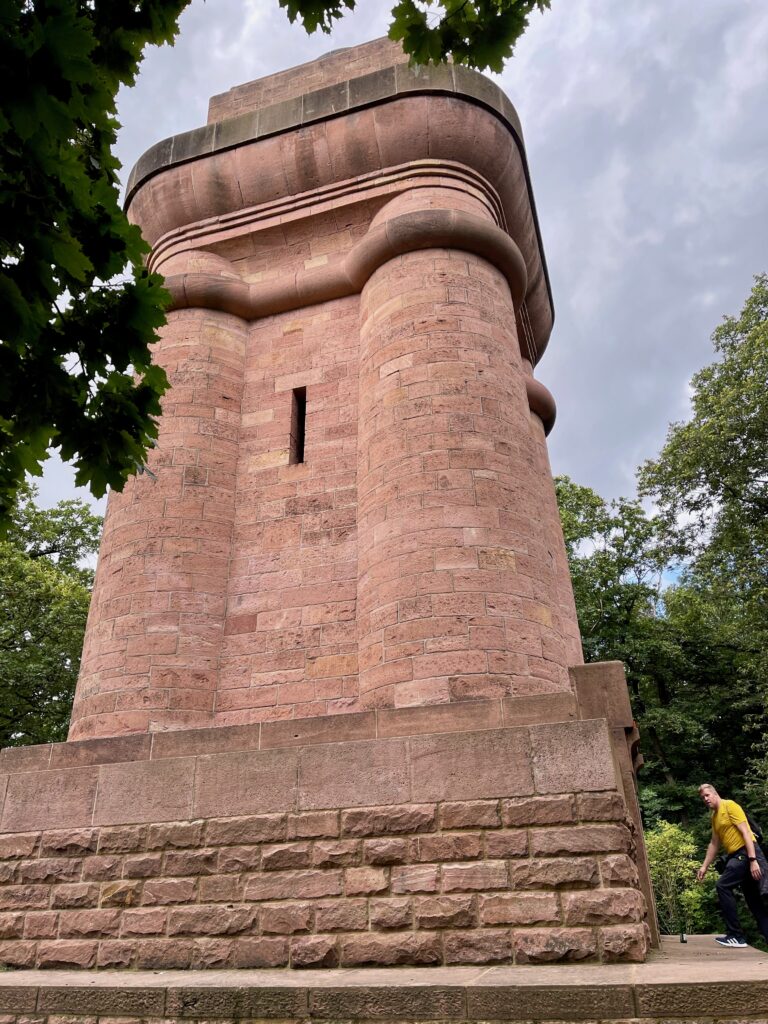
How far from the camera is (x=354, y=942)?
18.0 ft

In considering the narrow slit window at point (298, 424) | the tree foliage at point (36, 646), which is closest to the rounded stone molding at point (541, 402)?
the narrow slit window at point (298, 424)

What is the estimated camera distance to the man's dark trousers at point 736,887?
7639 millimetres

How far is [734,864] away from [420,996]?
4888 mm

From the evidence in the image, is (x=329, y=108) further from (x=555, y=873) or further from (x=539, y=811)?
(x=555, y=873)

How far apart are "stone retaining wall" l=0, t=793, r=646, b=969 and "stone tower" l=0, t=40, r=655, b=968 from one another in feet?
0.06

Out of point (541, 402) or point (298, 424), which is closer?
point (298, 424)

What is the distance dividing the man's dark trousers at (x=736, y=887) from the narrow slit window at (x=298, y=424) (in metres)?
6.24

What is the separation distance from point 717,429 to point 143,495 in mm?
16102

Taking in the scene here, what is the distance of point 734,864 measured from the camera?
25.5 feet

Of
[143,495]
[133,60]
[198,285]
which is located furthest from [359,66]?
[133,60]

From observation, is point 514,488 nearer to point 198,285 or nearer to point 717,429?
point 198,285

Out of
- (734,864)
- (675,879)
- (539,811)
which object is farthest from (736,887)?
(675,879)

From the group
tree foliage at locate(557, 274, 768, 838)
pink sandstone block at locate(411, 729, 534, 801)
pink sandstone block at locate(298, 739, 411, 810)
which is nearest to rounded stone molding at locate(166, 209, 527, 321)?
pink sandstone block at locate(298, 739, 411, 810)

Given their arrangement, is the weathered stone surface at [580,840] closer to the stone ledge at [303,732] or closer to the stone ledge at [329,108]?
the stone ledge at [303,732]
